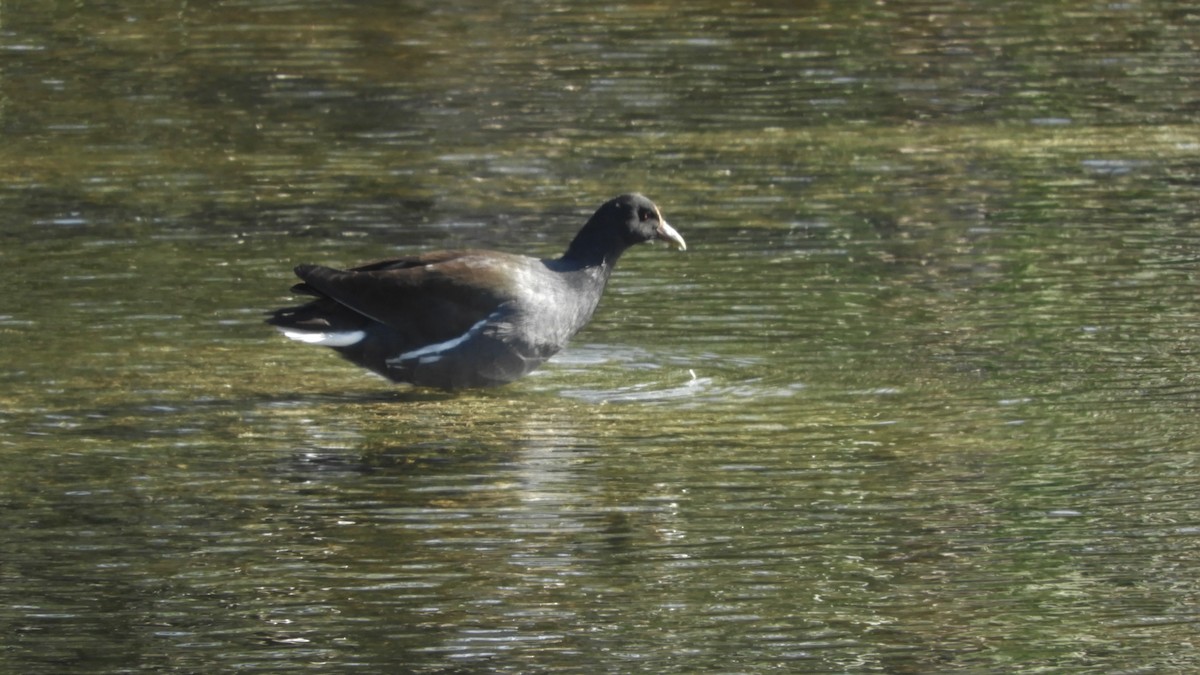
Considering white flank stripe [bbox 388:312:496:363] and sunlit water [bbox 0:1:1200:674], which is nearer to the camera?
sunlit water [bbox 0:1:1200:674]

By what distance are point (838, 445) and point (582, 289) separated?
1575 millimetres

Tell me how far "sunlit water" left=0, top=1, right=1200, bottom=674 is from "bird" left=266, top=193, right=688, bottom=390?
16 cm

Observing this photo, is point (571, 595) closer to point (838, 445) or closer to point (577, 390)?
point (838, 445)

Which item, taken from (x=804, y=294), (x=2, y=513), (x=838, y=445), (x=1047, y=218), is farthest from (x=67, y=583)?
(x=1047, y=218)

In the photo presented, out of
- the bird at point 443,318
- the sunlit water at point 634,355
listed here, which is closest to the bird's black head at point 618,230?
the bird at point 443,318

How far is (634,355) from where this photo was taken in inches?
345

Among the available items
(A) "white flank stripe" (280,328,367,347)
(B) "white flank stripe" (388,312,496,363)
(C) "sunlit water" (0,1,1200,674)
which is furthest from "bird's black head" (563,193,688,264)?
(A) "white flank stripe" (280,328,367,347)

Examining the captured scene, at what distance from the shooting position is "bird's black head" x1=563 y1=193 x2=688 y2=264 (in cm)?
Answer: 890

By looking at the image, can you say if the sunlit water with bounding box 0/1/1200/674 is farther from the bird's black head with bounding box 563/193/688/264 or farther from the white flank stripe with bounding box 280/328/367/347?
the bird's black head with bounding box 563/193/688/264

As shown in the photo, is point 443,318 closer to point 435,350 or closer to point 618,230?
point 435,350

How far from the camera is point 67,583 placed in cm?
630

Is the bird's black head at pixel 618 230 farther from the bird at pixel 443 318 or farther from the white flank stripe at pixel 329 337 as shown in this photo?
the white flank stripe at pixel 329 337

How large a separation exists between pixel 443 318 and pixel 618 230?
91 centimetres

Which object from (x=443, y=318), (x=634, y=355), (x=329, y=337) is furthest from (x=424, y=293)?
(x=634, y=355)
